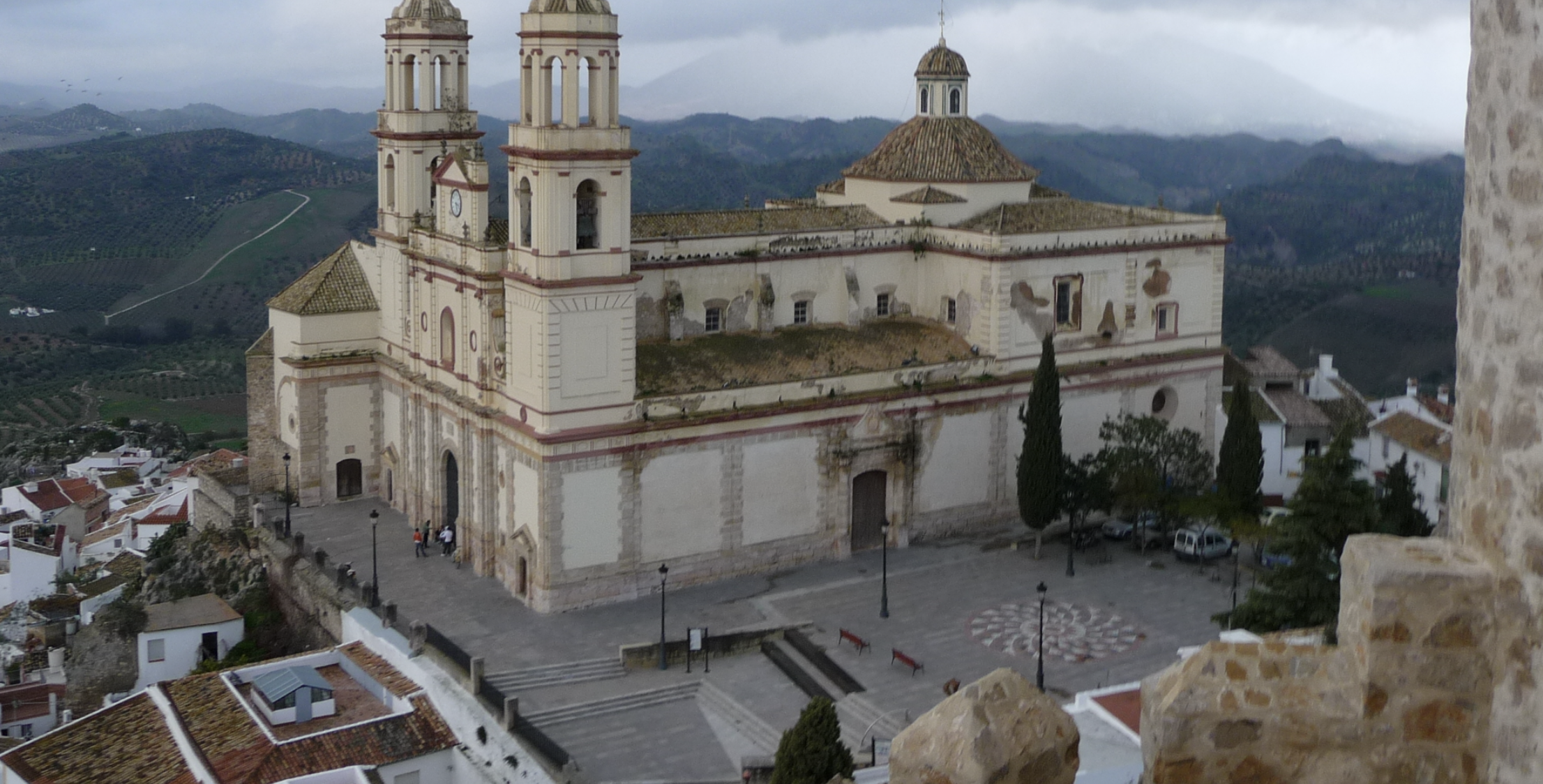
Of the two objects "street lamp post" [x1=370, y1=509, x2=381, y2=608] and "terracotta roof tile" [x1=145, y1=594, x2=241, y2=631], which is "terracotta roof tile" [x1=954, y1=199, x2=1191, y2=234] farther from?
"terracotta roof tile" [x1=145, y1=594, x2=241, y2=631]

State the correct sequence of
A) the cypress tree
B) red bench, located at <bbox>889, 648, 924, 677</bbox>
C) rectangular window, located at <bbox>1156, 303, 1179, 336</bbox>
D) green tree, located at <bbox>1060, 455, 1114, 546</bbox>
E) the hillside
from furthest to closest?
the hillside
rectangular window, located at <bbox>1156, 303, 1179, 336</bbox>
the cypress tree
green tree, located at <bbox>1060, 455, 1114, 546</bbox>
red bench, located at <bbox>889, 648, 924, 677</bbox>

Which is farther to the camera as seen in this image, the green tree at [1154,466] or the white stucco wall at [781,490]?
the green tree at [1154,466]

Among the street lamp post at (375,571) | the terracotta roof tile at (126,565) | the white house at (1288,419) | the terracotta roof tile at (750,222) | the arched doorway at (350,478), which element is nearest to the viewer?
the street lamp post at (375,571)

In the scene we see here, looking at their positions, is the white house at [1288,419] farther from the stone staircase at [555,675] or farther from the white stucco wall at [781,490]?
the stone staircase at [555,675]

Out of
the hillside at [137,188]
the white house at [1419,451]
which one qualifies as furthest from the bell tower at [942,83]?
the hillside at [137,188]

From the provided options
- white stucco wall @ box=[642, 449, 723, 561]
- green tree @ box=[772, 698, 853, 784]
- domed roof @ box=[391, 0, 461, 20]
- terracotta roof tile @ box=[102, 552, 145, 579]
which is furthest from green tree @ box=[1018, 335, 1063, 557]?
terracotta roof tile @ box=[102, 552, 145, 579]

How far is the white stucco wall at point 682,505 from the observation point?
2783cm

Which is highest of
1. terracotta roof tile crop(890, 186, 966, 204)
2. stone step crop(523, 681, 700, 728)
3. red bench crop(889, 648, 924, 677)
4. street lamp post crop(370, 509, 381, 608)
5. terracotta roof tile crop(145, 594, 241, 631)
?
terracotta roof tile crop(890, 186, 966, 204)

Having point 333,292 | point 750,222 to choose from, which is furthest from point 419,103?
point 750,222

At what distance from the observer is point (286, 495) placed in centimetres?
3334

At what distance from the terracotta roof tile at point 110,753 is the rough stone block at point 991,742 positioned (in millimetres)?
20892

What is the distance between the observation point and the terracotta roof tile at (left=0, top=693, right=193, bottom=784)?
23.6m

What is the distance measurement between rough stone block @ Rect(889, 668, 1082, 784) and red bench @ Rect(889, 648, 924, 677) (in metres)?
20.5

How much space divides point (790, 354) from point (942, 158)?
242 inches
